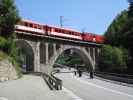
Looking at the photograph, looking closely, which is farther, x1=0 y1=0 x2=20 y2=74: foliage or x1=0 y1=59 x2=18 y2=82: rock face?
x1=0 y1=0 x2=20 y2=74: foliage

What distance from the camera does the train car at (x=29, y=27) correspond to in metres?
51.8

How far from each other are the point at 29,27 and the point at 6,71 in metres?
22.4

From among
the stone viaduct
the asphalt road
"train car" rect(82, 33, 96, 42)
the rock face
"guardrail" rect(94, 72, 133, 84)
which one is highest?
"train car" rect(82, 33, 96, 42)

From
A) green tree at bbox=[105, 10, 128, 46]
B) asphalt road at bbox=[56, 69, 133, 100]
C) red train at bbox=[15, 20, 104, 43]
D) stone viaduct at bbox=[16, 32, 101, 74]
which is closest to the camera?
asphalt road at bbox=[56, 69, 133, 100]

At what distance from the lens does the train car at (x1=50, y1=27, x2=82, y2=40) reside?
6124 centimetres

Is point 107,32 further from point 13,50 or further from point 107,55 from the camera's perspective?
point 13,50

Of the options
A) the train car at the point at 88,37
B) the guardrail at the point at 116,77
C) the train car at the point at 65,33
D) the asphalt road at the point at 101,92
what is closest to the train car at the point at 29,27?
the train car at the point at 65,33

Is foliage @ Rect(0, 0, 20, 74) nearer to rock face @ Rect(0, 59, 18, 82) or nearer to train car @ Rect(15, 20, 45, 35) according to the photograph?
rock face @ Rect(0, 59, 18, 82)

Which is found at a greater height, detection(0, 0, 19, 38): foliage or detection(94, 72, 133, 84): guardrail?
detection(0, 0, 19, 38): foliage

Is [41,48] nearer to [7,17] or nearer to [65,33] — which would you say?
[65,33]

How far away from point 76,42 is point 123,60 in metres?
13.4

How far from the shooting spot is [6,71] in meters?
32.1

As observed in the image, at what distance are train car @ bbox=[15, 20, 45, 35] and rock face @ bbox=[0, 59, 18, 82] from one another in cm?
1695

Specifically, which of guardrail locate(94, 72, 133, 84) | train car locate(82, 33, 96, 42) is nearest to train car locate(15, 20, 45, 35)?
guardrail locate(94, 72, 133, 84)
